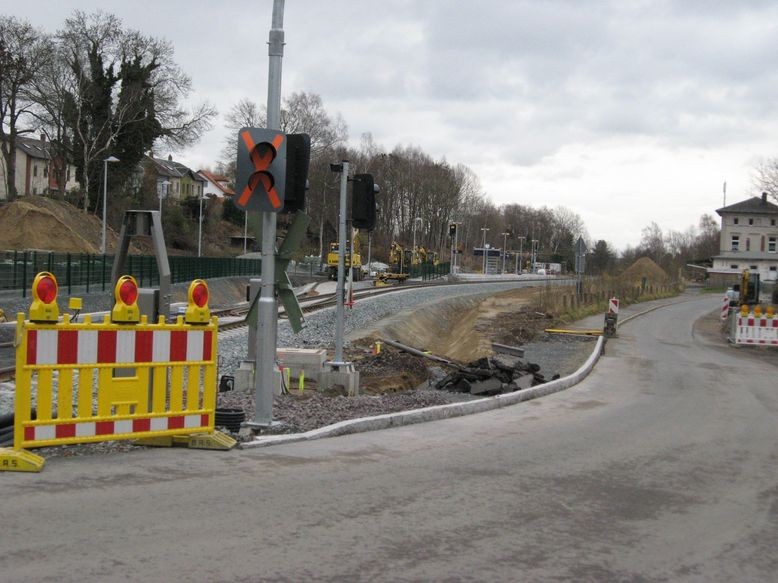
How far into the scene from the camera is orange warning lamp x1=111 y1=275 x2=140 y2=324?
6.91 meters

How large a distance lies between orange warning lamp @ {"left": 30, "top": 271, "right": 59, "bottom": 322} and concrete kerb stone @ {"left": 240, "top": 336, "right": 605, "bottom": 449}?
2066mm

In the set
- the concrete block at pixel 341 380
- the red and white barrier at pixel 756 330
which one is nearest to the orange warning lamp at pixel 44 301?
the concrete block at pixel 341 380

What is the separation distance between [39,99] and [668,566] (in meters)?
57.6

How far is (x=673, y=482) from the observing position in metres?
7.43

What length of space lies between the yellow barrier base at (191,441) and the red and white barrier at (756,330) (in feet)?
77.1

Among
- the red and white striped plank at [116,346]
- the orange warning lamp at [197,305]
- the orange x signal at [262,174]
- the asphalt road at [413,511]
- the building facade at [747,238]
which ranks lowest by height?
the asphalt road at [413,511]

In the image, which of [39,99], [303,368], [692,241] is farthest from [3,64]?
[692,241]

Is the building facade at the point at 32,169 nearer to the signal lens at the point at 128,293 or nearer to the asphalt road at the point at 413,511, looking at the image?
the signal lens at the point at 128,293

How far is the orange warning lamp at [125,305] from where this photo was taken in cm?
691

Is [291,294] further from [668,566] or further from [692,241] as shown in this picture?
[692,241]

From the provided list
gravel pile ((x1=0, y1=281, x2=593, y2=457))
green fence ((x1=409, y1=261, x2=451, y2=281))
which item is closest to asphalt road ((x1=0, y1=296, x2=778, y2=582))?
gravel pile ((x1=0, y1=281, x2=593, y2=457))

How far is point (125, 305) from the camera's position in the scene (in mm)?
6941

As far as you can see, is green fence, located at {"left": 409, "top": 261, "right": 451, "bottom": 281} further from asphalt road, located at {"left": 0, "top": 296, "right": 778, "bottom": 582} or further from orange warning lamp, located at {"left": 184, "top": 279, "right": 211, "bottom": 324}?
orange warning lamp, located at {"left": 184, "top": 279, "right": 211, "bottom": 324}

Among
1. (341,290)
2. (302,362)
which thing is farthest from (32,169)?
(341,290)
